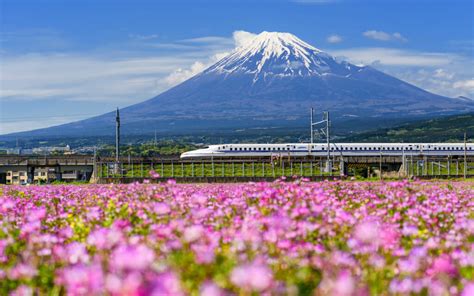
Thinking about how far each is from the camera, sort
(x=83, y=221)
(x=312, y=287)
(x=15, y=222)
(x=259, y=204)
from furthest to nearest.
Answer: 1. (x=15, y=222)
2. (x=259, y=204)
3. (x=83, y=221)
4. (x=312, y=287)

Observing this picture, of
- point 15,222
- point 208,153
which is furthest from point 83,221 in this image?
point 208,153

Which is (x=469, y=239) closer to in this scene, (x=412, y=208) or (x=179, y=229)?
(x=412, y=208)

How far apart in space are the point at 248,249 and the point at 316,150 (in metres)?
78.4

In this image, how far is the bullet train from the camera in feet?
269

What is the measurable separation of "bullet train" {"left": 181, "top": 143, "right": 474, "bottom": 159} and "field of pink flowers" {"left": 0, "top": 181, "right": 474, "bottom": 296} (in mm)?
68034

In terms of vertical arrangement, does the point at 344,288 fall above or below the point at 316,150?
above

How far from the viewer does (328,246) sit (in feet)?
21.7

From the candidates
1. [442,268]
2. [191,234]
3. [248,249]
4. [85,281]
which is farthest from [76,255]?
[442,268]

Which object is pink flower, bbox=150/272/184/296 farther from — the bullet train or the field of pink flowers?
the bullet train

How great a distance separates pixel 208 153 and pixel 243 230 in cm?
7526

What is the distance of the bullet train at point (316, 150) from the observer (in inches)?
3223

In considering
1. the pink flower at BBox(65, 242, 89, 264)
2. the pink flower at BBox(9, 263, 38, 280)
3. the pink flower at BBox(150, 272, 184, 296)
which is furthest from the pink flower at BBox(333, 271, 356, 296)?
the pink flower at BBox(65, 242, 89, 264)

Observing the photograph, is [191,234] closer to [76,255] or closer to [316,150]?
[76,255]

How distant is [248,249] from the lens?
5.71m
